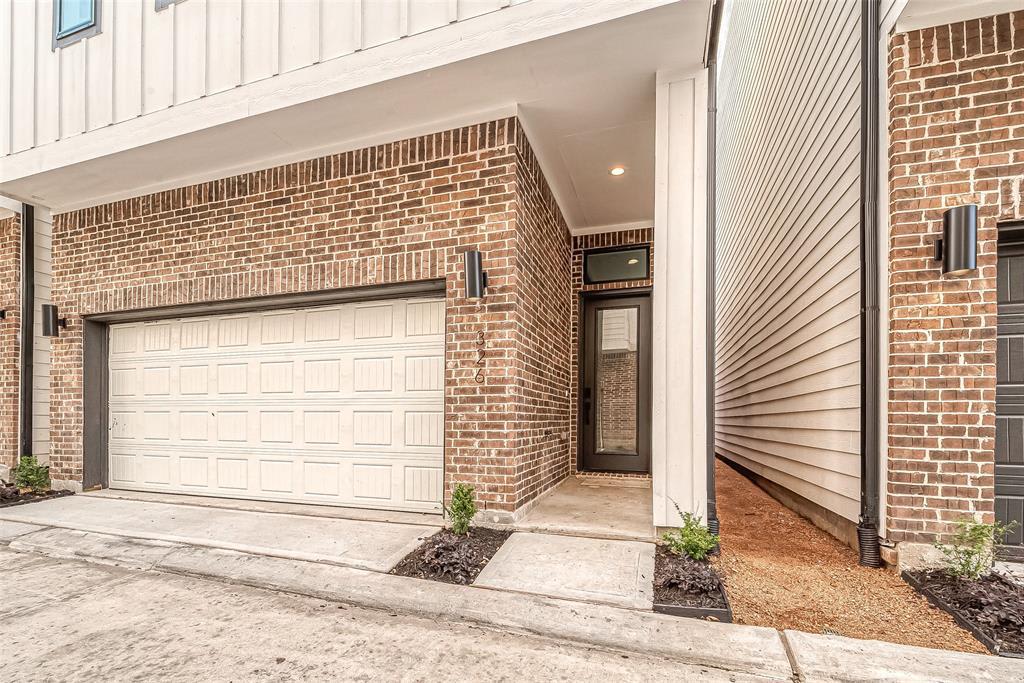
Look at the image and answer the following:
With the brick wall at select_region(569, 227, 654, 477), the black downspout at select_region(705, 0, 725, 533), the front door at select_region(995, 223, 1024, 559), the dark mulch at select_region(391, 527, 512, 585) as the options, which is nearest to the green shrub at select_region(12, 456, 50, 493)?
the dark mulch at select_region(391, 527, 512, 585)

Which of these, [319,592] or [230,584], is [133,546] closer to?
[230,584]

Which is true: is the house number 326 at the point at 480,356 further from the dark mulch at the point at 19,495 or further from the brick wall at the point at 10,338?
the brick wall at the point at 10,338

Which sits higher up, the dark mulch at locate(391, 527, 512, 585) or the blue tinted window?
the blue tinted window

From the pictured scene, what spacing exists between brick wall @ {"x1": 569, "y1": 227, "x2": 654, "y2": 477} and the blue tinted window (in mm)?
5418

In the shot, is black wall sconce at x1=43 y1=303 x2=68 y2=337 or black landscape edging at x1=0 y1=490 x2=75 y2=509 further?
black wall sconce at x1=43 y1=303 x2=68 y2=337

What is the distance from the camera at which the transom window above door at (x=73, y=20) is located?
4711 millimetres

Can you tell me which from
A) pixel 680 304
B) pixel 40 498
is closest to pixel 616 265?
pixel 680 304

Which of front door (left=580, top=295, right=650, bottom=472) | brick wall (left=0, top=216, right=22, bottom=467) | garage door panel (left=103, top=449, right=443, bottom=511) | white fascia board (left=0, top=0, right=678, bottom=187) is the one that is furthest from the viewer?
front door (left=580, top=295, right=650, bottom=472)

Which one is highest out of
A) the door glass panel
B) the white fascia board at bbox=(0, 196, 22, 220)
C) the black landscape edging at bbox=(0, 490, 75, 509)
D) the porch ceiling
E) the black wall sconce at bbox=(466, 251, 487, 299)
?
the porch ceiling

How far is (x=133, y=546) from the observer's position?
11.6 ft

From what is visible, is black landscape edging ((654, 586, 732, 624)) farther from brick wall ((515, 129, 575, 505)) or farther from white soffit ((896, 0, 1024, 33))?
white soffit ((896, 0, 1024, 33))

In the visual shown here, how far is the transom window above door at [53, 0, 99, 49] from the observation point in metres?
4.71

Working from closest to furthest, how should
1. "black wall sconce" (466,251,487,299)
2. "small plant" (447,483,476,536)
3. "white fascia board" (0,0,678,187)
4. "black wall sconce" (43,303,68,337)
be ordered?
"white fascia board" (0,0,678,187), "small plant" (447,483,476,536), "black wall sconce" (466,251,487,299), "black wall sconce" (43,303,68,337)

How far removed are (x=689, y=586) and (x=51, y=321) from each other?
21.8ft
